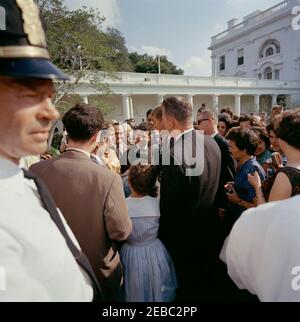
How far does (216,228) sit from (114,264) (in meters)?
1.22

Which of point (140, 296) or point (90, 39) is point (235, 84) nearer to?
point (90, 39)

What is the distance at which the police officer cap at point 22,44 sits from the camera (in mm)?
788

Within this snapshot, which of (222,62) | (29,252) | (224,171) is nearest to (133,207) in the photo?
(224,171)

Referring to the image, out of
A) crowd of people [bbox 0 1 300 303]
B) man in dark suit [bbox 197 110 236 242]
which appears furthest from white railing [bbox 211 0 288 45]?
crowd of people [bbox 0 1 300 303]

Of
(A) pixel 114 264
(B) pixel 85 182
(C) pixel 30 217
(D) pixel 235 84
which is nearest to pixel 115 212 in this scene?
(B) pixel 85 182

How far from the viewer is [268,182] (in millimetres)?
2195

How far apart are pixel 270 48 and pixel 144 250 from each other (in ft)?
139

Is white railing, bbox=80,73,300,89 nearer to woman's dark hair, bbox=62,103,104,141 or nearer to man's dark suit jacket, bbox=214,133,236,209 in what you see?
man's dark suit jacket, bbox=214,133,236,209

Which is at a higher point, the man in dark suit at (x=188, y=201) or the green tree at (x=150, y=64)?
the green tree at (x=150, y=64)

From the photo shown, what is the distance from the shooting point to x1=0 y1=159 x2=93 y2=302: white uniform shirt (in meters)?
0.75

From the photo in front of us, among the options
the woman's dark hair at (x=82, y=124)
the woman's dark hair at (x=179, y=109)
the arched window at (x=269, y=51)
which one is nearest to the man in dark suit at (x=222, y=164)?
the woman's dark hair at (x=179, y=109)

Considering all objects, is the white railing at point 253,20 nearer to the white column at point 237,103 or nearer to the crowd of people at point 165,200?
the white column at point 237,103

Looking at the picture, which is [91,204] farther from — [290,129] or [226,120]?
[226,120]

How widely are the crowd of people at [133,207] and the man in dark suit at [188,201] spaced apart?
10 mm
